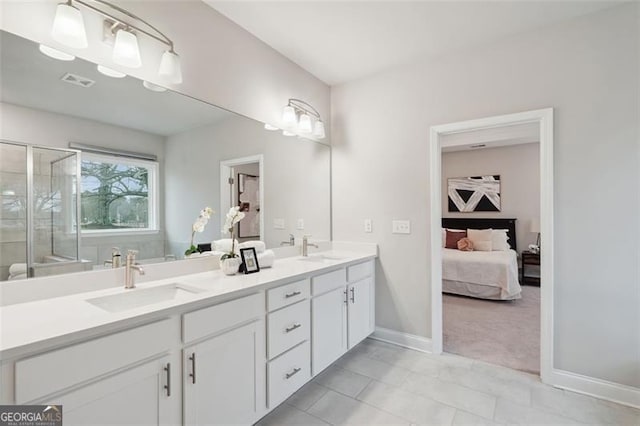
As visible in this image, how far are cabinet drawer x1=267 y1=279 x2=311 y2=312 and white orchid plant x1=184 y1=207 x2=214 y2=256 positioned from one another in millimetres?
631

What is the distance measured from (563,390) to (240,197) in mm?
2690

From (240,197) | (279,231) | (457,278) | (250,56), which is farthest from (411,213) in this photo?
(457,278)

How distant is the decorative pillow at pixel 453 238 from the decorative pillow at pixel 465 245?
0.15m

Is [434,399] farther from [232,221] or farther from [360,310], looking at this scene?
[232,221]

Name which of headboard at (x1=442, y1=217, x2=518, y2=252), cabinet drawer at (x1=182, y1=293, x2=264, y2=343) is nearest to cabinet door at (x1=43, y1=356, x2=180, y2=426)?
cabinet drawer at (x1=182, y1=293, x2=264, y2=343)

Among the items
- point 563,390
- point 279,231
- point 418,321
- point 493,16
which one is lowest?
point 563,390

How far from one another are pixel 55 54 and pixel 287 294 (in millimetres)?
1661

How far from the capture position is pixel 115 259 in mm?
1623

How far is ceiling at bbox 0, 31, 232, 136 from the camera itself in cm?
132

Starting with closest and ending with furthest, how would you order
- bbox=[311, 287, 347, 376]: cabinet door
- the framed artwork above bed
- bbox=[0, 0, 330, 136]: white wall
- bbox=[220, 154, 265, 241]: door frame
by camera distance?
bbox=[0, 0, 330, 136]: white wall → bbox=[311, 287, 347, 376]: cabinet door → bbox=[220, 154, 265, 241]: door frame → the framed artwork above bed

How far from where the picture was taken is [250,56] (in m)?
2.35

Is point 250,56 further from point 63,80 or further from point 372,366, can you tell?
point 372,366

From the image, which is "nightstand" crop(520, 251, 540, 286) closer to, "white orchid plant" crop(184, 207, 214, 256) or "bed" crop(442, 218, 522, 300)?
"bed" crop(442, 218, 522, 300)

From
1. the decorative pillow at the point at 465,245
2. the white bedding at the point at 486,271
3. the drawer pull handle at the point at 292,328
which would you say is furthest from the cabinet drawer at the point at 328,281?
the decorative pillow at the point at 465,245
